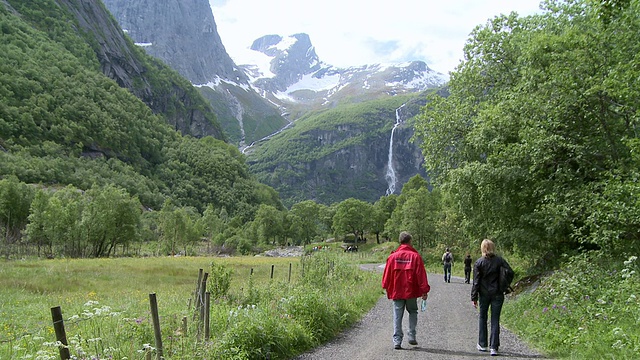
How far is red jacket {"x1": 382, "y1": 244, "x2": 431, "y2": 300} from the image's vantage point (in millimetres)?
9016

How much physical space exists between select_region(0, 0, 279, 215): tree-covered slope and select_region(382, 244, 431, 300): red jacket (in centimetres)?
11504

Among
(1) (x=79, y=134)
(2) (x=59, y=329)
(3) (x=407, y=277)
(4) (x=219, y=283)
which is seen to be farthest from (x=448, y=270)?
(1) (x=79, y=134)

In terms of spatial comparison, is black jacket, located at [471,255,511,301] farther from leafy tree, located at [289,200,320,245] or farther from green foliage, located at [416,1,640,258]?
leafy tree, located at [289,200,320,245]

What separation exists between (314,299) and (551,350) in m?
5.40

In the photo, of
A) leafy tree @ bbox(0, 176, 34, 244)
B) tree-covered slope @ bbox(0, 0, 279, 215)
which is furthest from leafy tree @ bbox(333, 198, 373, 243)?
leafy tree @ bbox(0, 176, 34, 244)

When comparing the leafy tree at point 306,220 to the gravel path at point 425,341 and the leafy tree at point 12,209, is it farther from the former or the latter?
the gravel path at point 425,341

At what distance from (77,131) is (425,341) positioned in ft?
549

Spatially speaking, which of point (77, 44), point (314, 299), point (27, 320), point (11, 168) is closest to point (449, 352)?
point (314, 299)

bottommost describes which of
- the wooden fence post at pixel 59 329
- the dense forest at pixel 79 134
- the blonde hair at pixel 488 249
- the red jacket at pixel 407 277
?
the wooden fence post at pixel 59 329

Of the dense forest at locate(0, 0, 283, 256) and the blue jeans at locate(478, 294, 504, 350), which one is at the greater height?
the dense forest at locate(0, 0, 283, 256)

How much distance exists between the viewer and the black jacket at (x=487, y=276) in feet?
29.1

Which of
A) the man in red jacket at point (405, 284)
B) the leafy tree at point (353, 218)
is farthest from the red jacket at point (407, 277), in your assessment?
the leafy tree at point (353, 218)

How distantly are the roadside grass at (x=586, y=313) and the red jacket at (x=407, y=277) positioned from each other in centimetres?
293

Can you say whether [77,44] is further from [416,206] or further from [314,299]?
[314,299]
